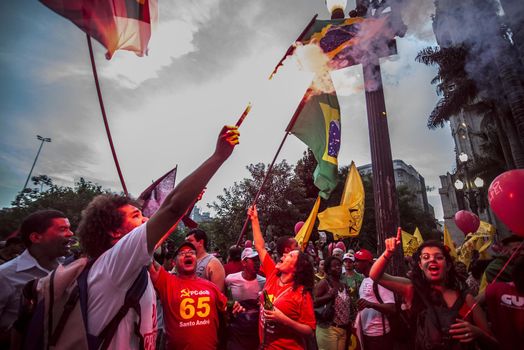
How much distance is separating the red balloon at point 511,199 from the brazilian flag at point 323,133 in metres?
2.94

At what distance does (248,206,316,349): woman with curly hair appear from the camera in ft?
9.38

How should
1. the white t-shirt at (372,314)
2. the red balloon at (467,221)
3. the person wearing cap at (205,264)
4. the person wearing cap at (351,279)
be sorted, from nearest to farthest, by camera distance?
the person wearing cap at (205,264) < the white t-shirt at (372,314) < the person wearing cap at (351,279) < the red balloon at (467,221)

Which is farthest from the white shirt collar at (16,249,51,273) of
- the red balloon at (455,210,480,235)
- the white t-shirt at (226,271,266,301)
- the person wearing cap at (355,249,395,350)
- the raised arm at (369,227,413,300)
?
the red balloon at (455,210,480,235)

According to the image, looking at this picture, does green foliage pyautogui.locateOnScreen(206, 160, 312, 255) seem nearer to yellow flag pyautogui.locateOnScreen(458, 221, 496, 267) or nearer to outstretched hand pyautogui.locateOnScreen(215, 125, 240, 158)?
yellow flag pyautogui.locateOnScreen(458, 221, 496, 267)

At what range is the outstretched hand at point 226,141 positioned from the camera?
5.00 ft

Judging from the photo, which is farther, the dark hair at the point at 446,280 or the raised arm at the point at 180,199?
the dark hair at the point at 446,280

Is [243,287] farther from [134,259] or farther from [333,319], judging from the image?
[134,259]

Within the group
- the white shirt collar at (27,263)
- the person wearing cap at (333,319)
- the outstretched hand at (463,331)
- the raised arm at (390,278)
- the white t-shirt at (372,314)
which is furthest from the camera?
the person wearing cap at (333,319)

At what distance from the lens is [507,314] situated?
259 cm

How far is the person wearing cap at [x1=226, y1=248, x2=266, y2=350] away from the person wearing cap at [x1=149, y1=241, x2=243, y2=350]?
0.52m

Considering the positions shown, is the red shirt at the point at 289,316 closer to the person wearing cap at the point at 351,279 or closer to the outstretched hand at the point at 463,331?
the outstretched hand at the point at 463,331

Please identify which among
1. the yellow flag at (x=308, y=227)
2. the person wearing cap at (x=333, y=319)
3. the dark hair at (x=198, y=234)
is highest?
the yellow flag at (x=308, y=227)

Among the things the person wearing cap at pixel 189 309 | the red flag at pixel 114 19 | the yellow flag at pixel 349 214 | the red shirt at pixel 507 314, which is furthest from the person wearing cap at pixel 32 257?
the yellow flag at pixel 349 214

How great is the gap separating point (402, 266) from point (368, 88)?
13.3 feet
